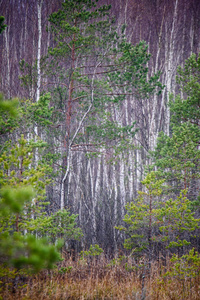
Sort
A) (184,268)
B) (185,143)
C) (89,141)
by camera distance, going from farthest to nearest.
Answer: (89,141) < (185,143) < (184,268)

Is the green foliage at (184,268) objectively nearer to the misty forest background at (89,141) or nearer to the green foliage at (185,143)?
the misty forest background at (89,141)

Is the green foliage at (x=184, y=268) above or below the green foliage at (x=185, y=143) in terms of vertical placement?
below

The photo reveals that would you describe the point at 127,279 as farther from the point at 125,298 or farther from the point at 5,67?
the point at 5,67

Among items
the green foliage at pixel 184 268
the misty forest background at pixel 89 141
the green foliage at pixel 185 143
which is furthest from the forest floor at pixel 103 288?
the green foliage at pixel 185 143

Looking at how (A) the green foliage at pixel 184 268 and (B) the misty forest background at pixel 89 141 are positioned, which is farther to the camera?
(A) the green foliage at pixel 184 268

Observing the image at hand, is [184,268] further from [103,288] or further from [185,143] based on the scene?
[185,143]

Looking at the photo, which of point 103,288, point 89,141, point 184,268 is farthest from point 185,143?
point 103,288

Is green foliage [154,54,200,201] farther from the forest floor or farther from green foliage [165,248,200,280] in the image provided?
the forest floor

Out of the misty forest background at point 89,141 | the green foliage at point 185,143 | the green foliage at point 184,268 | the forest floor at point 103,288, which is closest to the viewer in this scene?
the misty forest background at point 89,141

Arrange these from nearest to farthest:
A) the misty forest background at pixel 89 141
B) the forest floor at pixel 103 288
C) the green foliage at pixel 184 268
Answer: the misty forest background at pixel 89 141 → the forest floor at pixel 103 288 → the green foliage at pixel 184 268

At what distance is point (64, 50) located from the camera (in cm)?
604

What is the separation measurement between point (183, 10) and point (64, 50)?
10848mm

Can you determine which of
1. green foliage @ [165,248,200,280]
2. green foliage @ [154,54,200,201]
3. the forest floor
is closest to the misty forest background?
green foliage @ [154,54,200,201]

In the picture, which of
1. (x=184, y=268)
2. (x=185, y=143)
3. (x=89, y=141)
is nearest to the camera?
(x=184, y=268)
